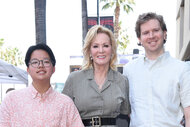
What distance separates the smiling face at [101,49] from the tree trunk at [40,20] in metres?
4.96

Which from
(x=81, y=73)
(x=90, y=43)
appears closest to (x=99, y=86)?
(x=81, y=73)

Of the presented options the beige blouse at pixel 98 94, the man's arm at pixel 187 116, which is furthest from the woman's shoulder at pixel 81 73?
the man's arm at pixel 187 116

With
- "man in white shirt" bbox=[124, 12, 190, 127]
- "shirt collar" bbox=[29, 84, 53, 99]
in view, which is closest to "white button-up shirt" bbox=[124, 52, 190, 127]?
"man in white shirt" bbox=[124, 12, 190, 127]

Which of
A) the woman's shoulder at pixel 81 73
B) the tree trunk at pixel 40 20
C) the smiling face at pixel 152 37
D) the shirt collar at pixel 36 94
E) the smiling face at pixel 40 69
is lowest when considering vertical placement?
the shirt collar at pixel 36 94

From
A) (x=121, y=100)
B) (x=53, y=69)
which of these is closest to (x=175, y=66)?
(x=121, y=100)

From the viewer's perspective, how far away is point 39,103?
264cm

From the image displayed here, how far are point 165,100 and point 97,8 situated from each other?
9430mm

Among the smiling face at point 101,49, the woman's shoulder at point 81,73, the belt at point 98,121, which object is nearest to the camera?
the belt at point 98,121

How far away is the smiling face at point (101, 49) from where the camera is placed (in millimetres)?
3135

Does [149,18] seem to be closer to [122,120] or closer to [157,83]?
[157,83]

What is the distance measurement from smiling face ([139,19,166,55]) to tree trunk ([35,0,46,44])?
5.47m

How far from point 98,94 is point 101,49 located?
1.97ft

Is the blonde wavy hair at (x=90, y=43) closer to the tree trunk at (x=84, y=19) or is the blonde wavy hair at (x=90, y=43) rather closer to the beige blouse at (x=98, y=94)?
the beige blouse at (x=98, y=94)

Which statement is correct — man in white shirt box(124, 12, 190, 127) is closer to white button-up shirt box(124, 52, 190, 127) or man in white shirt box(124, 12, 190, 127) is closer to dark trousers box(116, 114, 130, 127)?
white button-up shirt box(124, 52, 190, 127)
